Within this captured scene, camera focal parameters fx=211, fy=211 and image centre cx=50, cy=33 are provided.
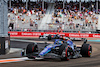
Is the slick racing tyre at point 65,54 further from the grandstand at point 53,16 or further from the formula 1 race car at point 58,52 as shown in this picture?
the grandstand at point 53,16

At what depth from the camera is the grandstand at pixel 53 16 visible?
121 ft

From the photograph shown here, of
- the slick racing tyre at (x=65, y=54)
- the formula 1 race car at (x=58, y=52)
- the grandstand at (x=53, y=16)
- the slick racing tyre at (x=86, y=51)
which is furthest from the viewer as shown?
the grandstand at (x=53, y=16)

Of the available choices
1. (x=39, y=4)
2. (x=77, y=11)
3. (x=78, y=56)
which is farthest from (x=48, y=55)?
(x=39, y=4)

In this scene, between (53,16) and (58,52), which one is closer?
(58,52)

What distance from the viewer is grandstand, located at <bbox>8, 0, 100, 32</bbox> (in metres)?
36.9

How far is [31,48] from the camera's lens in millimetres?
10094

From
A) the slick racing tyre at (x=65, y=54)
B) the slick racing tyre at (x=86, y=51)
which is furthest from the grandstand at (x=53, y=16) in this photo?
the slick racing tyre at (x=65, y=54)

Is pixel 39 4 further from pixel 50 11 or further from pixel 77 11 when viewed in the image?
pixel 77 11

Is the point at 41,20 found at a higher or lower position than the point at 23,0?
lower

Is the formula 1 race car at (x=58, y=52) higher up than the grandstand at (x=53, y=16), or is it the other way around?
the grandstand at (x=53, y=16)

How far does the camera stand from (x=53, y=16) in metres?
38.6

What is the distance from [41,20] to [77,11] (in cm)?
749

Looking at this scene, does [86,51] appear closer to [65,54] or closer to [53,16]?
[65,54]

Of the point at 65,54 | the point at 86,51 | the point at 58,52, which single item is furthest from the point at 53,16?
the point at 65,54
